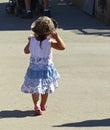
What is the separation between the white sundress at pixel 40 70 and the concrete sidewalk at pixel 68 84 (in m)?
0.36

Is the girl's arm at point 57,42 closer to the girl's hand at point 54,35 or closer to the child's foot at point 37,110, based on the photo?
the girl's hand at point 54,35

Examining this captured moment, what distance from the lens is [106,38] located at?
16156 mm

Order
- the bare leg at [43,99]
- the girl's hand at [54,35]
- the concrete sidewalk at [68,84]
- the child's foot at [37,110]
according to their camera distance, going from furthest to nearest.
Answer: the bare leg at [43,99]
the child's foot at [37,110]
the girl's hand at [54,35]
the concrete sidewalk at [68,84]

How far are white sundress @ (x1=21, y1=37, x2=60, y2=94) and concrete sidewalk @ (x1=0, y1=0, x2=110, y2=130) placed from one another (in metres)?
0.36

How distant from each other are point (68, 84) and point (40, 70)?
2176 mm

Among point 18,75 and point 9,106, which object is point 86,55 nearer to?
point 18,75

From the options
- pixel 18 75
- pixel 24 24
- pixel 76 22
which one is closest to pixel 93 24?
pixel 76 22

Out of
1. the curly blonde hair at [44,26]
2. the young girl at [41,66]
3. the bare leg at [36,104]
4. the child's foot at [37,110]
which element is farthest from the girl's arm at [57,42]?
the child's foot at [37,110]

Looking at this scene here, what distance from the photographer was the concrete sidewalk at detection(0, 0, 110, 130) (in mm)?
7535

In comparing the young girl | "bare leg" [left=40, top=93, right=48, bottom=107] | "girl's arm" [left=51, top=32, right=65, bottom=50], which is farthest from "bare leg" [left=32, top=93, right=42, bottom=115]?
"girl's arm" [left=51, top=32, right=65, bottom=50]

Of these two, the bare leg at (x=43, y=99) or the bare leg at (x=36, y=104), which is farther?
the bare leg at (x=43, y=99)

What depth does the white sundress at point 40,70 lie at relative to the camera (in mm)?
7824

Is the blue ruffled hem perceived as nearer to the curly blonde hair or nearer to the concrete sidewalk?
the concrete sidewalk

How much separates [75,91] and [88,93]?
0.24 meters
